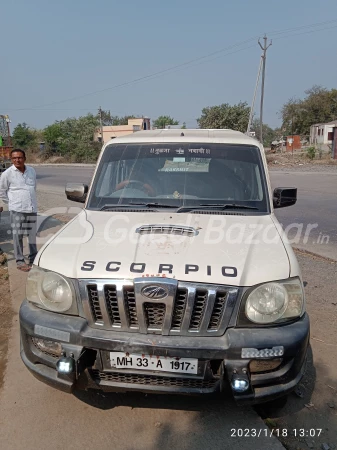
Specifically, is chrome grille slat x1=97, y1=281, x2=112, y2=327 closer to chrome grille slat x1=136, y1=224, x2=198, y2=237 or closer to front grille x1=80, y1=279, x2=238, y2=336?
front grille x1=80, y1=279, x2=238, y2=336

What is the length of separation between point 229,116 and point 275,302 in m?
41.3

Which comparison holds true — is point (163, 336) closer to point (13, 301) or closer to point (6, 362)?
point (6, 362)

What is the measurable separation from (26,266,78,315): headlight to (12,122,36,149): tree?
52.9 metres

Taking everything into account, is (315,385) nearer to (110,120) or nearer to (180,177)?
(180,177)

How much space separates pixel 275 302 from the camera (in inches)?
96.8

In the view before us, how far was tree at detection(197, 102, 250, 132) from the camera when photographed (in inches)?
1634

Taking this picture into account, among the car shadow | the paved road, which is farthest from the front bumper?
the paved road

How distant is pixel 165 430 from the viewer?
2656mm

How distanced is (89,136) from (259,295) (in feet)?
154

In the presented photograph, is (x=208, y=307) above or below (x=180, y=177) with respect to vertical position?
below

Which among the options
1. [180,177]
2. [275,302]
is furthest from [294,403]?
[180,177]

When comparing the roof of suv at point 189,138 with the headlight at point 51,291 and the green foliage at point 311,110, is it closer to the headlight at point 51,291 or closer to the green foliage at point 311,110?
the headlight at point 51,291

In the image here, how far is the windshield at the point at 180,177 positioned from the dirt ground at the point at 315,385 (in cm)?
145

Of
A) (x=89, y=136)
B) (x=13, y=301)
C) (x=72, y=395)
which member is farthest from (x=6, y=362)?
(x=89, y=136)
